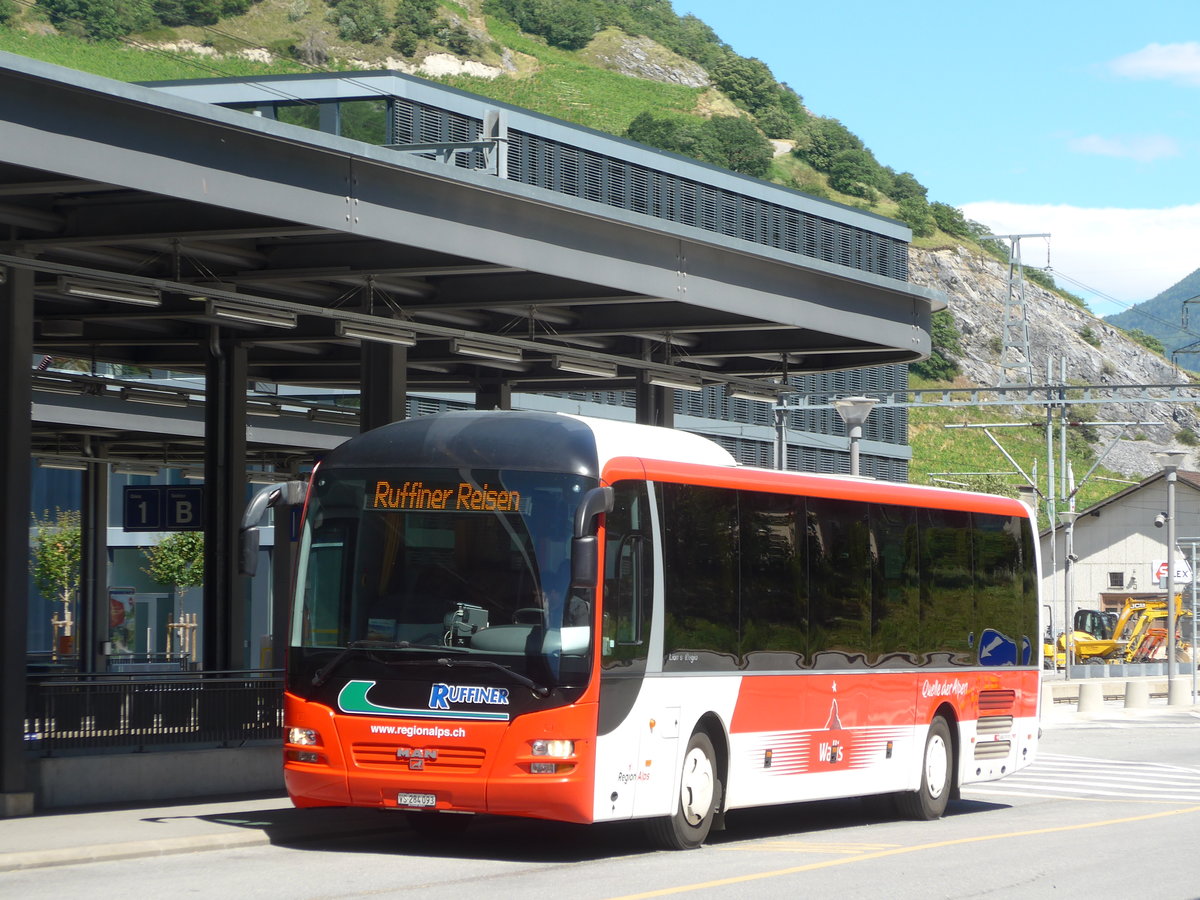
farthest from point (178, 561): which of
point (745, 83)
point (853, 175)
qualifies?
point (745, 83)

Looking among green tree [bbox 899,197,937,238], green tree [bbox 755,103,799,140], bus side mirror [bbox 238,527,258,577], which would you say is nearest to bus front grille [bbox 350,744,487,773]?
bus side mirror [bbox 238,527,258,577]

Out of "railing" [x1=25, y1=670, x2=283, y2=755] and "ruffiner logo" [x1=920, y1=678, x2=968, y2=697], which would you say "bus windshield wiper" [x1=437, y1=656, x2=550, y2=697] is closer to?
"railing" [x1=25, y1=670, x2=283, y2=755]

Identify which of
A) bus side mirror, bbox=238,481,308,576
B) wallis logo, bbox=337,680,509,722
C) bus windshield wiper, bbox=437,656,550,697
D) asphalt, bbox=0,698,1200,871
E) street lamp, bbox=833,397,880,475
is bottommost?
asphalt, bbox=0,698,1200,871

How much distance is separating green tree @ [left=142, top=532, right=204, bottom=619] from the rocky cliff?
125441mm

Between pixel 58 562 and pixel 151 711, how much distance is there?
1339 inches

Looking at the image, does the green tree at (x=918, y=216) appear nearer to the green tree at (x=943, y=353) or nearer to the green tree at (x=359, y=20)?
the green tree at (x=943, y=353)

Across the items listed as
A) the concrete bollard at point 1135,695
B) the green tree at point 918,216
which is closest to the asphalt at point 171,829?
Result: the concrete bollard at point 1135,695

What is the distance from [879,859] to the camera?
13.8 metres

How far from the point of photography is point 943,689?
1789 cm

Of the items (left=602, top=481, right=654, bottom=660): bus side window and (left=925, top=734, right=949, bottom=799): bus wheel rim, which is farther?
(left=925, top=734, right=949, bottom=799): bus wheel rim

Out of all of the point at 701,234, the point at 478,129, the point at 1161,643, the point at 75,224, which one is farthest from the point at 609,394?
the point at 75,224

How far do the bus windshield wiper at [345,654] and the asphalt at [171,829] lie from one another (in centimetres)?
146

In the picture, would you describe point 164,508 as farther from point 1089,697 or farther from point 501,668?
point 1089,697

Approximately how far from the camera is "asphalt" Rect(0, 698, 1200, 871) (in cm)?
1284
